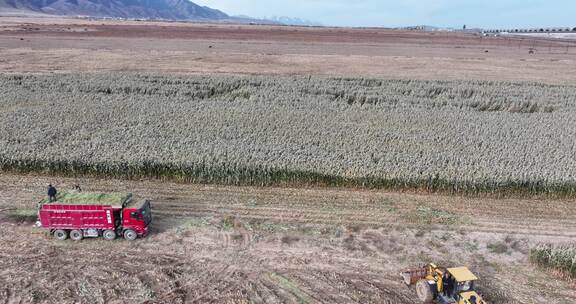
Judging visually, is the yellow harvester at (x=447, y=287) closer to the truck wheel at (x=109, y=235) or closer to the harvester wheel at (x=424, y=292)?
the harvester wheel at (x=424, y=292)

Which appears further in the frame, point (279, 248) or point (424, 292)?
point (279, 248)

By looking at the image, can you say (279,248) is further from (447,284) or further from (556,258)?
(556,258)

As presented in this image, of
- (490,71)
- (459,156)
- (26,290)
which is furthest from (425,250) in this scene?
(490,71)

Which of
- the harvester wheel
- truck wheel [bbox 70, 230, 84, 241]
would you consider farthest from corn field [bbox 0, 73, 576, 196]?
the harvester wheel

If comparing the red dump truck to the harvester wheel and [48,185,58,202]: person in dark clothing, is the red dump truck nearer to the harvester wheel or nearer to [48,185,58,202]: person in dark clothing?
[48,185,58,202]: person in dark clothing

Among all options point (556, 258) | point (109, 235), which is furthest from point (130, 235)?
point (556, 258)
